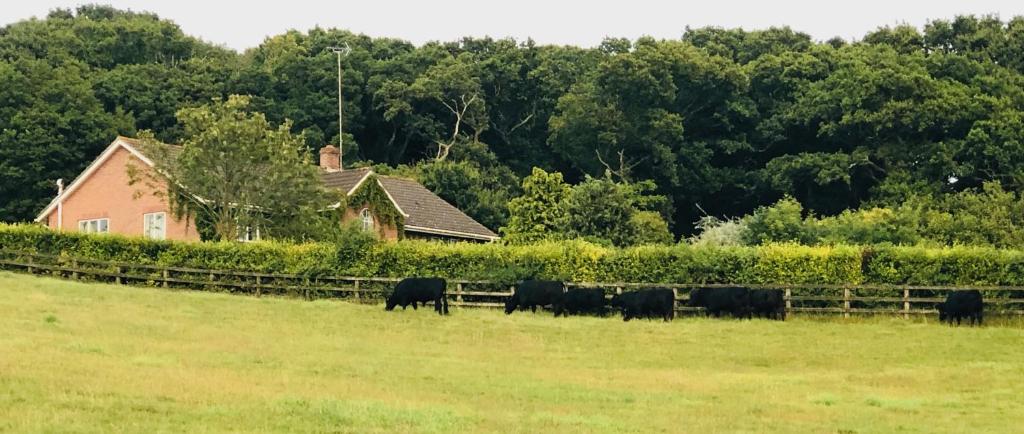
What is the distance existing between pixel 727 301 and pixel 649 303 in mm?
2272

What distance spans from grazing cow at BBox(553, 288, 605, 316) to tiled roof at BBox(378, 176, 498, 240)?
2250cm

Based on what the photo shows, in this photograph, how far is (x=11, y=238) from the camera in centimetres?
4725

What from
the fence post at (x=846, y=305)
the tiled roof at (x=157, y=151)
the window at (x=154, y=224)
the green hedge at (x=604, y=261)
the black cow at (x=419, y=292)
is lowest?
the fence post at (x=846, y=305)

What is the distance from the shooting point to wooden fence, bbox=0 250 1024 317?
127 ft

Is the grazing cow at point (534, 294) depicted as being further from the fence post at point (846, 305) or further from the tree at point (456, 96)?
the tree at point (456, 96)

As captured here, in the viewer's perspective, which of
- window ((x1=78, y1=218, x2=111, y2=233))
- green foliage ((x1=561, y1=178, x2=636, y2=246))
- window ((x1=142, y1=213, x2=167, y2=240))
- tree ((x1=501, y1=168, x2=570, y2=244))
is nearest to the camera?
window ((x1=142, y1=213, x2=167, y2=240))

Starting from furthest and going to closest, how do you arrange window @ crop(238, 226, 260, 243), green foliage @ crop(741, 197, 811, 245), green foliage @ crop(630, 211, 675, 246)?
green foliage @ crop(630, 211, 675, 246) → window @ crop(238, 226, 260, 243) → green foliage @ crop(741, 197, 811, 245)

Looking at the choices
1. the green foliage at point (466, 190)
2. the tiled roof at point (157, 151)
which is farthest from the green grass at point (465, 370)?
the green foliage at point (466, 190)

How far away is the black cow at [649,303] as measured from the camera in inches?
1516

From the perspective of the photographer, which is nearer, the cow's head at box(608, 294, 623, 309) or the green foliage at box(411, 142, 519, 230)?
the cow's head at box(608, 294, 623, 309)

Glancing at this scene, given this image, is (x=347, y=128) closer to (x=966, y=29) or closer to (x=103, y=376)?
(x=966, y=29)

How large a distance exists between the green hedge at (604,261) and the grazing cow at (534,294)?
1309 mm

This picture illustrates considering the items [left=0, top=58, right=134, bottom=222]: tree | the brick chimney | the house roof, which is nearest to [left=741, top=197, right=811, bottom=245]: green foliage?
the brick chimney

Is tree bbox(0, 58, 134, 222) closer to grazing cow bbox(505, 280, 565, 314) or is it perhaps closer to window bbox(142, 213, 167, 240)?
window bbox(142, 213, 167, 240)
